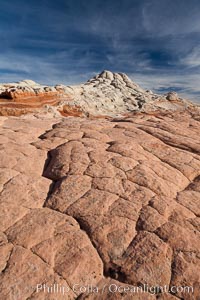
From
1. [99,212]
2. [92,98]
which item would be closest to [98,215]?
[99,212]

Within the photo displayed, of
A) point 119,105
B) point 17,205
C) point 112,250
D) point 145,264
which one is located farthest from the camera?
point 119,105

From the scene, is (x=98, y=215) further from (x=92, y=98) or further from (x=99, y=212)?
(x=92, y=98)

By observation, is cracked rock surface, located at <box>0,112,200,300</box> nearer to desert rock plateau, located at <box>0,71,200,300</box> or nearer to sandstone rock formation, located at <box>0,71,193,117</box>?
desert rock plateau, located at <box>0,71,200,300</box>

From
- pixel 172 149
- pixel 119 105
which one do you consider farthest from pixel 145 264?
pixel 119 105

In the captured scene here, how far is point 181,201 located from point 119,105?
80.7 feet

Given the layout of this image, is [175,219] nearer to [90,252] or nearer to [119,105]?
[90,252]

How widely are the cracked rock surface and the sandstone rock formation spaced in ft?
46.5

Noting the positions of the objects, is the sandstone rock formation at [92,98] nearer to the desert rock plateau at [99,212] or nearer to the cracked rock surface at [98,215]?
the desert rock plateau at [99,212]

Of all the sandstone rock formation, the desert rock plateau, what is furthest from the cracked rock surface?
the sandstone rock formation

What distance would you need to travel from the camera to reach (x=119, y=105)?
3020 cm

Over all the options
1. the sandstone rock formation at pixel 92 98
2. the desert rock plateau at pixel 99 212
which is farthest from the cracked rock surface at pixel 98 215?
the sandstone rock formation at pixel 92 98

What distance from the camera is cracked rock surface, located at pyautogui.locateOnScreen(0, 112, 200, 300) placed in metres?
4.67

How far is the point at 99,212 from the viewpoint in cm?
596

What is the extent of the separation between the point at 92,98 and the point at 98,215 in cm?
2406
